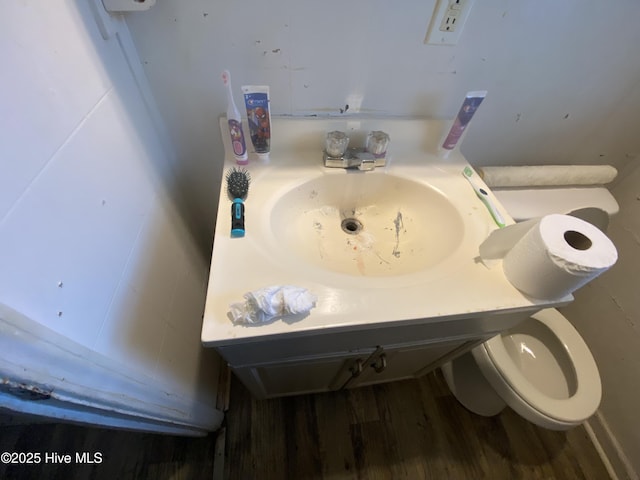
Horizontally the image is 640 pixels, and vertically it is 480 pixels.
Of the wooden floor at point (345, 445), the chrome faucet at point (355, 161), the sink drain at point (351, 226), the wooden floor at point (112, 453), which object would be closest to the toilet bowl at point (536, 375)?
the wooden floor at point (345, 445)

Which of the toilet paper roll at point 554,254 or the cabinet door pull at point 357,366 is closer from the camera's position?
the toilet paper roll at point 554,254

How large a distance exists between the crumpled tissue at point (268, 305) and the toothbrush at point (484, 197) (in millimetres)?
449

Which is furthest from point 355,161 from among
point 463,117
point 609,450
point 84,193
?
point 609,450

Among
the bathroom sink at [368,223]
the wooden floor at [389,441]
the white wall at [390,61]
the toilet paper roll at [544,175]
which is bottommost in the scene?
the wooden floor at [389,441]

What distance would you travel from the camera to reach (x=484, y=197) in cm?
63

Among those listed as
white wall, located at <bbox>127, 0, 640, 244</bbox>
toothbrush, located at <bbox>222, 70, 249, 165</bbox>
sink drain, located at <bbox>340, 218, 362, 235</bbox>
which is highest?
white wall, located at <bbox>127, 0, 640, 244</bbox>

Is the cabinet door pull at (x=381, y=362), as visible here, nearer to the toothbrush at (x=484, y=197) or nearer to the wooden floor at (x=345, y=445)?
the toothbrush at (x=484, y=197)

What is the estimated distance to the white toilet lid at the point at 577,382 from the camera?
76 cm

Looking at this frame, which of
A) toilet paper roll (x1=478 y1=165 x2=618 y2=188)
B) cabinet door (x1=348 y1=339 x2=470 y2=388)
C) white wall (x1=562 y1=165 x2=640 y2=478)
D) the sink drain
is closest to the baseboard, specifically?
white wall (x1=562 y1=165 x2=640 y2=478)

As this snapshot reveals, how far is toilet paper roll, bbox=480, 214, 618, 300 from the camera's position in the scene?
0.41 meters

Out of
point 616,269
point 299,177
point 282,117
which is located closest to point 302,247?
point 299,177

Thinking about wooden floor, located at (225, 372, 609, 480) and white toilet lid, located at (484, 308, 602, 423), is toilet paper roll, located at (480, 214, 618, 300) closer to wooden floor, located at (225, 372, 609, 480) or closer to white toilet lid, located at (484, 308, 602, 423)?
white toilet lid, located at (484, 308, 602, 423)

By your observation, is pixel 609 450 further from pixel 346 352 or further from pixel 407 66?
pixel 407 66

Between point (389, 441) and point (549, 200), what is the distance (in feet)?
3.19
